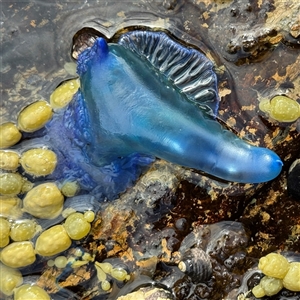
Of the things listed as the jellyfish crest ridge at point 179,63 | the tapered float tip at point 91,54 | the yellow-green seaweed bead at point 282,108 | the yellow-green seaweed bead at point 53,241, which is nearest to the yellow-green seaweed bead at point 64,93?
the tapered float tip at point 91,54

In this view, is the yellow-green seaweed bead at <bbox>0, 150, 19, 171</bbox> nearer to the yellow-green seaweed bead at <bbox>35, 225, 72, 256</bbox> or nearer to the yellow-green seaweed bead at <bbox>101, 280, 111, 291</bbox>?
the yellow-green seaweed bead at <bbox>35, 225, 72, 256</bbox>

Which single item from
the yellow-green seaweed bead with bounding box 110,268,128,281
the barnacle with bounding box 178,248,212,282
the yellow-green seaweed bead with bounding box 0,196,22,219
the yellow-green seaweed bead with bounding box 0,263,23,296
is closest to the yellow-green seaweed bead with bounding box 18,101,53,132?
the yellow-green seaweed bead with bounding box 0,196,22,219

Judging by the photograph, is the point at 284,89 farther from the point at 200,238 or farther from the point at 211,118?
the point at 200,238

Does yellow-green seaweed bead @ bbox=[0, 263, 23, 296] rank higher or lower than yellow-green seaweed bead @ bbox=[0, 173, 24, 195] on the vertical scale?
lower

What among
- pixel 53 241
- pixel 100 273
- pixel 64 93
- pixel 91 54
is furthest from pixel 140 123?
pixel 100 273

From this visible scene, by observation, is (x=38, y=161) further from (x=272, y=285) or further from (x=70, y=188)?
(x=272, y=285)
